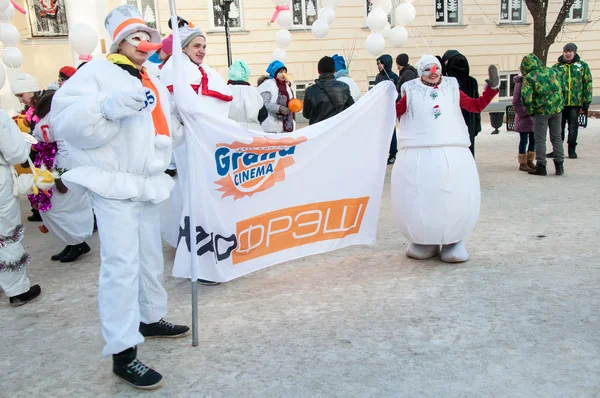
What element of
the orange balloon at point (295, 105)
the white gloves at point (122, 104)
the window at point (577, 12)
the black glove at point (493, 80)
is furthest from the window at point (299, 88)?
the white gloves at point (122, 104)

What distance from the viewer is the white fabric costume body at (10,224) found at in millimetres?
4398

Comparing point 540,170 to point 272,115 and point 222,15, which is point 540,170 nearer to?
point 272,115

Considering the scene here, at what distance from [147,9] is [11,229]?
16.3 meters

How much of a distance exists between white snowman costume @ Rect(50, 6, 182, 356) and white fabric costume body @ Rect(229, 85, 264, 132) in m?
2.90

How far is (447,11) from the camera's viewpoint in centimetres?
2167

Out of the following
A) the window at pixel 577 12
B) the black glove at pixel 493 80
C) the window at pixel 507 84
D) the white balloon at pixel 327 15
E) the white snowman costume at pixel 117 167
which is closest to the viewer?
the white snowman costume at pixel 117 167

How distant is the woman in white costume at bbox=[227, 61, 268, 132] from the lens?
20.2 ft

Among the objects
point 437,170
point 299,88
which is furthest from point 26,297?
point 299,88

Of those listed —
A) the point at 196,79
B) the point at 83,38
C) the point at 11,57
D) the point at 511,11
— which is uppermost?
the point at 511,11

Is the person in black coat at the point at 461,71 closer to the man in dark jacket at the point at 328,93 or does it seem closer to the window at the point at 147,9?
the man in dark jacket at the point at 328,93

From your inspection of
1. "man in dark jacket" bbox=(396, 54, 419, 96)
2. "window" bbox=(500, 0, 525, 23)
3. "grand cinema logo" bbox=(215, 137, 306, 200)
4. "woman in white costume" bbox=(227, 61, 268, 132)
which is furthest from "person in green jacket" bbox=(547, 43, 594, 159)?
"window" bbox=(500, 0, 525, 23)

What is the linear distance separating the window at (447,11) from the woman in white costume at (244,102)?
1693cm

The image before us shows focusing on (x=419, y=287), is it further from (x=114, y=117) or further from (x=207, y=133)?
(x=114, y=117)

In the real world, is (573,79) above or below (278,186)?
above
